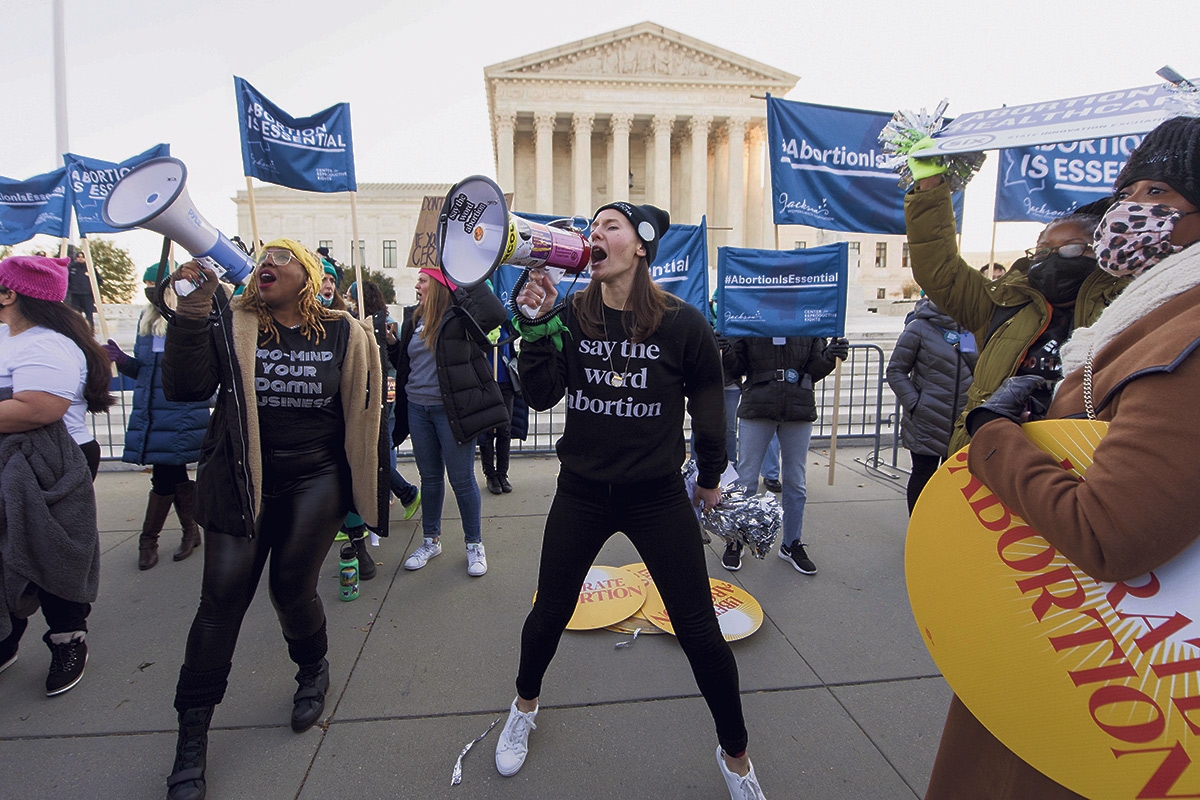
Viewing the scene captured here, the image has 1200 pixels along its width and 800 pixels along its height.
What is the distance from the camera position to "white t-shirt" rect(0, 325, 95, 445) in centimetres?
258

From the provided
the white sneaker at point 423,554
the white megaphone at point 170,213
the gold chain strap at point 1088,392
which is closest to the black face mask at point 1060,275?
the gold chain strap at point 1088,392

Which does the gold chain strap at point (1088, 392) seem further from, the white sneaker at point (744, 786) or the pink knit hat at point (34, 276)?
the pink knit hat at point (34, 276)

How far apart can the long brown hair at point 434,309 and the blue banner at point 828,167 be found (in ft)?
9.30

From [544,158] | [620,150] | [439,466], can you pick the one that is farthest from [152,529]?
[620,150]

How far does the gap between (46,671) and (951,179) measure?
4.52 m

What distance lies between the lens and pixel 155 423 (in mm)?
4207

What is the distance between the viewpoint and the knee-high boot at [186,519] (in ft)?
14.2

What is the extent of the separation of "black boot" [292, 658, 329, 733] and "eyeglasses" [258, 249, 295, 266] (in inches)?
67.3

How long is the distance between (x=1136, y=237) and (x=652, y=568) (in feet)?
5.12

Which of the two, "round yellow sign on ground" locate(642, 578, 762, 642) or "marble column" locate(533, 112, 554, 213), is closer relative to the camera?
"round yellow sign on ground" locate(642, 578, 762, 642)

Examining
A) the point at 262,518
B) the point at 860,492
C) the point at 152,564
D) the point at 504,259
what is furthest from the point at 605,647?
the point at 860,492

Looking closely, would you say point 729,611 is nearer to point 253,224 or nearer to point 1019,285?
point 1019,285

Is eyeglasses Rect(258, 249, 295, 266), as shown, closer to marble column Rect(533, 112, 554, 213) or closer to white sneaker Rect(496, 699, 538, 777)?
white sneaker Rect(496, 699, 538, 777)

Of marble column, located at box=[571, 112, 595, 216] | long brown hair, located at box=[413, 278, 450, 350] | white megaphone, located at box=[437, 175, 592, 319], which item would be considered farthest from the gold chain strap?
marble column, located at box=[571, 112, 595, 216]
